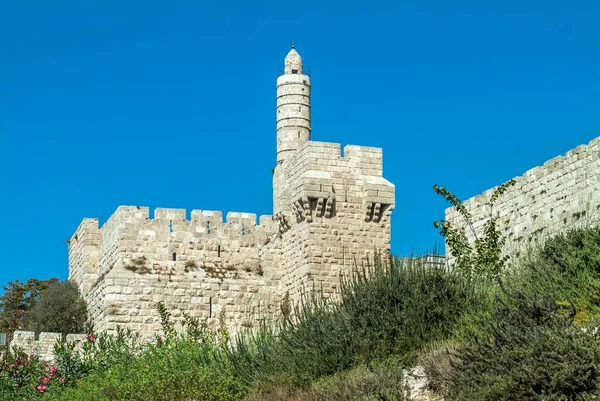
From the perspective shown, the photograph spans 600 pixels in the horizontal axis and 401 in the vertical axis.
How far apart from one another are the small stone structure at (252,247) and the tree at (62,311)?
81 cm

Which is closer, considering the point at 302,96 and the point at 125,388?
the point at 125,388

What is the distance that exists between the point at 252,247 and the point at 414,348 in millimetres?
9957

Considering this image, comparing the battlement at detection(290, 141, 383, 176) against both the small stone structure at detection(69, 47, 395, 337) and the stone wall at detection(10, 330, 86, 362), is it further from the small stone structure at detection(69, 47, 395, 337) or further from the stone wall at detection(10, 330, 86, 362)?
the stone wall at detection(10, 330, 86, 362)

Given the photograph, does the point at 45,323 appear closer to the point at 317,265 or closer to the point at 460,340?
the point at 317,265

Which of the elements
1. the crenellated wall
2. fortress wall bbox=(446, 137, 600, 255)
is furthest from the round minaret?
fortress wall bbox=(446, 137, 600, 255)

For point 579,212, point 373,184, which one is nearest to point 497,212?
point 579,212

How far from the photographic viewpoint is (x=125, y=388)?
48.5 ft

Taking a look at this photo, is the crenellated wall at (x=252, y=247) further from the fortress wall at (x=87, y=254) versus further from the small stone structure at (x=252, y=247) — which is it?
the fortress wall at (x=87, y=254)

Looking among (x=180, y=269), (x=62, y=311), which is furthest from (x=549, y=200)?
(x=62, y=311)

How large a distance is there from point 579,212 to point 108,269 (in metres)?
10.5

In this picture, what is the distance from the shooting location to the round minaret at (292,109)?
3919cm

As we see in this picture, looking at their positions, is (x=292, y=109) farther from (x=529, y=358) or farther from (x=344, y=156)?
(x=529, y=358)

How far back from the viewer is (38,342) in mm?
22156

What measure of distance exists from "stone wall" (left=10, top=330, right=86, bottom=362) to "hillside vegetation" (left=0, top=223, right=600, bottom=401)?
15.5 feet
